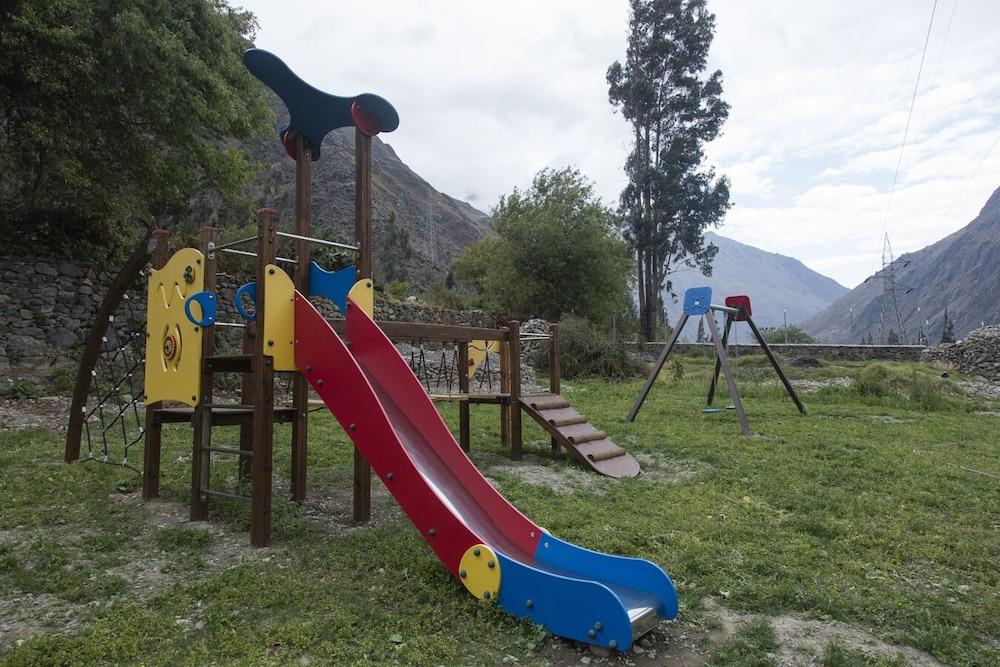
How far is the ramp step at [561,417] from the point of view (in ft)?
23.4

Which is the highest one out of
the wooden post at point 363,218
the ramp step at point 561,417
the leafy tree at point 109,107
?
the leafy tree at point 109,107

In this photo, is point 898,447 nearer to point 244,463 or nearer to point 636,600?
point 636,600

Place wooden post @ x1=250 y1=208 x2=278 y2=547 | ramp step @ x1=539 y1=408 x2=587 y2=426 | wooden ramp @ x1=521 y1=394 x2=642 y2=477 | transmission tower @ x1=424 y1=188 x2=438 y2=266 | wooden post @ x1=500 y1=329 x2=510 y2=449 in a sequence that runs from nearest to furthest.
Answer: wooden post @ x1=250 y1=208 x2=278 y2=547 → wooden ramp @ x1=521 y1=394 x2=642 y2=477 → ramp step @ x1=539 y1=408 x2=587 y2=426 → wooden post @ x1=500 y1=329 x2=510 y2=449 → transmission tower @ x1=424 y1=188 x2=438 y2=266

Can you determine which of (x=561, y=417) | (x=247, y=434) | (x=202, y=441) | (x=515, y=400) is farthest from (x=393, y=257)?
(x=202, y=441)

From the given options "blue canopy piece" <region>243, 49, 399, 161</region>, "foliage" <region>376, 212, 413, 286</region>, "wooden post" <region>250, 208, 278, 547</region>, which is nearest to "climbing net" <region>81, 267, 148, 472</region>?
"wooden post" <region>250, 208, 278, 547</region>

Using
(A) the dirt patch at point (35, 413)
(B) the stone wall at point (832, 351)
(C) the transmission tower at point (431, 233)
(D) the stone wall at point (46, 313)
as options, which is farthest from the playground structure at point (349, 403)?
(C) the transmission tower at point (431, 233)

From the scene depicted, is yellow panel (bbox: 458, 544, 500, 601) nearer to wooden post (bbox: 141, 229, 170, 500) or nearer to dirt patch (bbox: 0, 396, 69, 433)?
wooden post (bbox: 141, 229, 170, 500)

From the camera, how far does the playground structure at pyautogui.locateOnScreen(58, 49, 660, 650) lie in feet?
9.68

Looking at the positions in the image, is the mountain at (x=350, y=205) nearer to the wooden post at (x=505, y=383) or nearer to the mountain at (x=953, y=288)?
the wooden post at (x=505, y=383)

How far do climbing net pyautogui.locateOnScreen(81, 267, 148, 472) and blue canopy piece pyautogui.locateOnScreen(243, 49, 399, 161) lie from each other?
1994mm

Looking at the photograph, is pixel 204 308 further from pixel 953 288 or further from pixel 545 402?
pixel 953 288

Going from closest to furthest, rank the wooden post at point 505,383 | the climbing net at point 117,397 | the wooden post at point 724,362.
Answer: the climbing net at point 117,397
the wooden post at point 505,383
the wooden post at point 724,362

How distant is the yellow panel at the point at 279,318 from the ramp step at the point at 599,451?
3.48 meters

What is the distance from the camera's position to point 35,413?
8570mm
